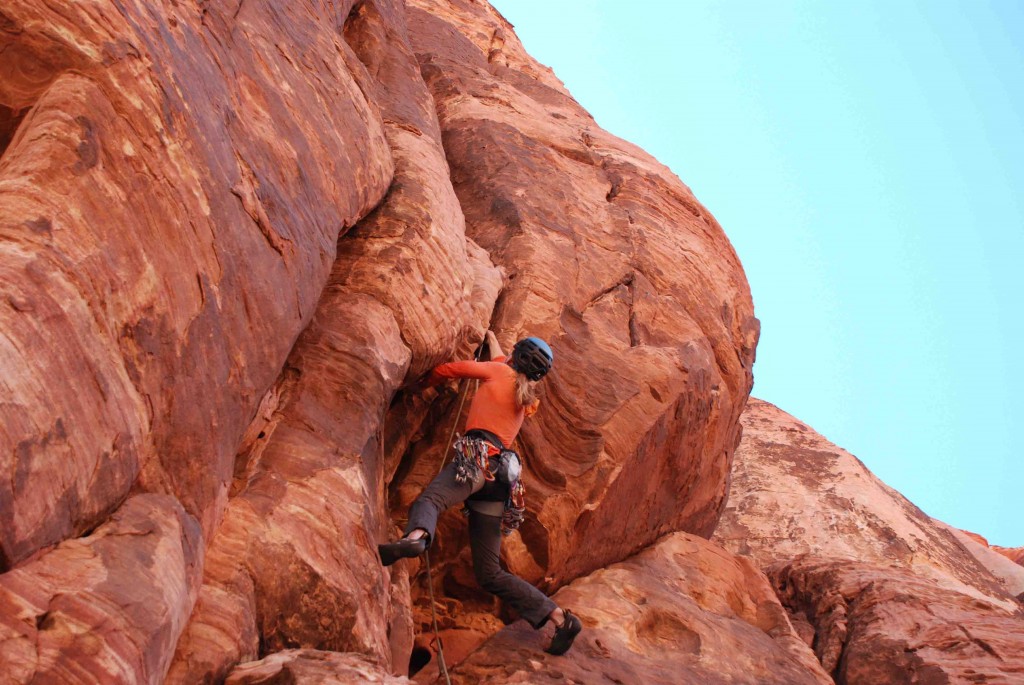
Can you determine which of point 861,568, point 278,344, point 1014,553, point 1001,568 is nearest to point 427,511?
point 278,344

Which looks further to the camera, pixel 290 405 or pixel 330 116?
pixel 330 116

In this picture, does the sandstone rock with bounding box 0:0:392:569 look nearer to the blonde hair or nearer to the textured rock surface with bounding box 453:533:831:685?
the blonde hair

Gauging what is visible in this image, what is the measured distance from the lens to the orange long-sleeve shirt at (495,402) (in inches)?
390

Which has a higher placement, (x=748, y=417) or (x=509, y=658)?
(x=748, y=417)

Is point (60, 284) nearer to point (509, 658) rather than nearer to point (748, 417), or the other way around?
point (509, 658)

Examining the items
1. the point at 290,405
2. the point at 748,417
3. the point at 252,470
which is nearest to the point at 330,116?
the point at 290,405

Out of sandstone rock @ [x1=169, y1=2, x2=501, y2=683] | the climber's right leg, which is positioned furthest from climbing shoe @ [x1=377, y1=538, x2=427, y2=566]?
sandstone rock @ [x1=169, y1=2, x2=501, y2=683]

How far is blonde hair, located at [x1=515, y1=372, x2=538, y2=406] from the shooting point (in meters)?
9.95

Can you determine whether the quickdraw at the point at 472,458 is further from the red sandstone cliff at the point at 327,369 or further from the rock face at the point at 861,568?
the rock face at the point at 861,568

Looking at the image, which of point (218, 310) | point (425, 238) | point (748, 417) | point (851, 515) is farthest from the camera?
point (748, 417)

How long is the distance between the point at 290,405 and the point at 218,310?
4.96ft

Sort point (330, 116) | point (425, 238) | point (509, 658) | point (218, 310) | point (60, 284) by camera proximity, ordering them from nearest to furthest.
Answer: point (60, 284), point (218, 310), point (509, 658), point (330, 116), point (425, 238)

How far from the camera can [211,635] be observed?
6.76 m

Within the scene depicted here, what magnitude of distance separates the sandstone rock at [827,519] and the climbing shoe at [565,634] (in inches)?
372
